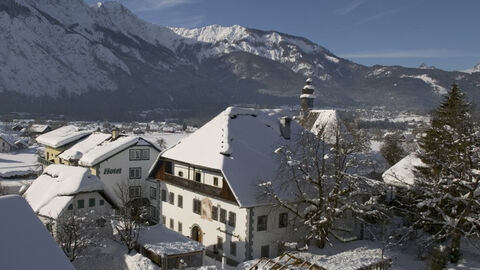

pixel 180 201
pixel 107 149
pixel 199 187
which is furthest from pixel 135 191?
pixel 199 187

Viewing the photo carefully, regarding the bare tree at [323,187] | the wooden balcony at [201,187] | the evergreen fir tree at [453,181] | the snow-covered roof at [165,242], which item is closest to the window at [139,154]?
the wooden balcony at [201,187]

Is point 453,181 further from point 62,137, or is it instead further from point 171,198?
point 62,137

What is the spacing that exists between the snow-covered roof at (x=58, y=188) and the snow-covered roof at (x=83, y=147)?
1458 cm

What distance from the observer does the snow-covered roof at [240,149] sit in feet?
105

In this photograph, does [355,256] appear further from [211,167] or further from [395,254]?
[211,167]

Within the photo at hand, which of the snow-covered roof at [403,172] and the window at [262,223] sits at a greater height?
the snow-covered roof at [403,172]

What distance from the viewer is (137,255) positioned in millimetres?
27453

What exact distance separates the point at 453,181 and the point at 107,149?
34446mm

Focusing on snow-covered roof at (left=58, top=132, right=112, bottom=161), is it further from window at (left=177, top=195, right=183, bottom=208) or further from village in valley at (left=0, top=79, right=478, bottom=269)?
window at (left=177, top=195, right=183, bottom=208)

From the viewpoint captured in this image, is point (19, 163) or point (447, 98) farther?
point (19, 163)

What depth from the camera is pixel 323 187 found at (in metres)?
31.6

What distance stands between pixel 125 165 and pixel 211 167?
18385 millimetres

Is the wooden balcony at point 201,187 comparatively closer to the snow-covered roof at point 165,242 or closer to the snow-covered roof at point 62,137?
the snow-covered roof at point 165,242

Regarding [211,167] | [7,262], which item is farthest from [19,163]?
[7,262]
